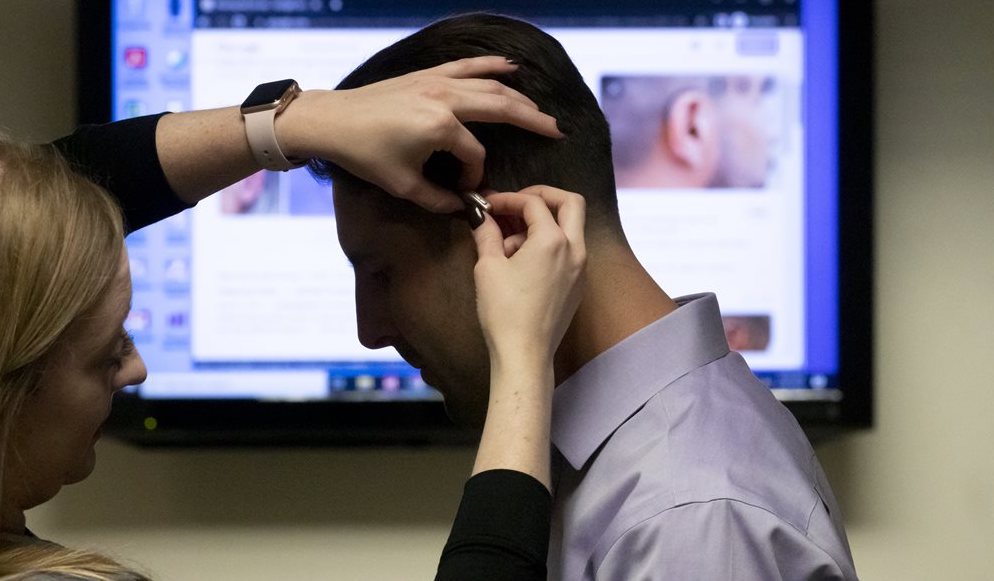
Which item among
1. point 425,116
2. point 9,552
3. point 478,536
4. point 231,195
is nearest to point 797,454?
point 478,536

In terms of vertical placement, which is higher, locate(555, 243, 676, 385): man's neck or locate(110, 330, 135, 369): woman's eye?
locate(555, 243, 676, 385): man's neck

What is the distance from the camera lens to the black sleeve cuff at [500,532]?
871 millimetres

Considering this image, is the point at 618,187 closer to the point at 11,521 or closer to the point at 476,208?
the point at 476,208

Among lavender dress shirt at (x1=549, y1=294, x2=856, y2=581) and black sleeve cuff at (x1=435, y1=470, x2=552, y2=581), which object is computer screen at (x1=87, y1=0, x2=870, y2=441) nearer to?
lavender dress shirt at (x1=549, y1=294, x2=856, y2=581)

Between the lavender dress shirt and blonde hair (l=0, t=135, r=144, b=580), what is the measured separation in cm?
41

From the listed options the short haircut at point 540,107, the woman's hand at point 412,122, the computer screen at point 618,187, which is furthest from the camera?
the computer screen at point 618,187

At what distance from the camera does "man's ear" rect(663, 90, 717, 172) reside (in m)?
1.76

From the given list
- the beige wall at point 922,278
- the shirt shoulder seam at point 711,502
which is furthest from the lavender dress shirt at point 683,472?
the beige wall at point 922,278

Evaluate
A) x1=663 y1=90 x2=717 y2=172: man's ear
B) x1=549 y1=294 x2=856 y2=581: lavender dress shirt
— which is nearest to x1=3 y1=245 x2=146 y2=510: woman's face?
x1=549 y1=294 x2=856 y2=581: lavender dress shirt

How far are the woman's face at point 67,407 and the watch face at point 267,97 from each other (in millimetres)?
206

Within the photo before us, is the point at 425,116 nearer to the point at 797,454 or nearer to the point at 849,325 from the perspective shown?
the point at 797,454

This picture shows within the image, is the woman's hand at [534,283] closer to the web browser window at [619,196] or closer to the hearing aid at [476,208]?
the hearing aid at [476,208]

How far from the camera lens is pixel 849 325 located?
1729 millimetres

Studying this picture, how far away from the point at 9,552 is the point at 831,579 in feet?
2.21
